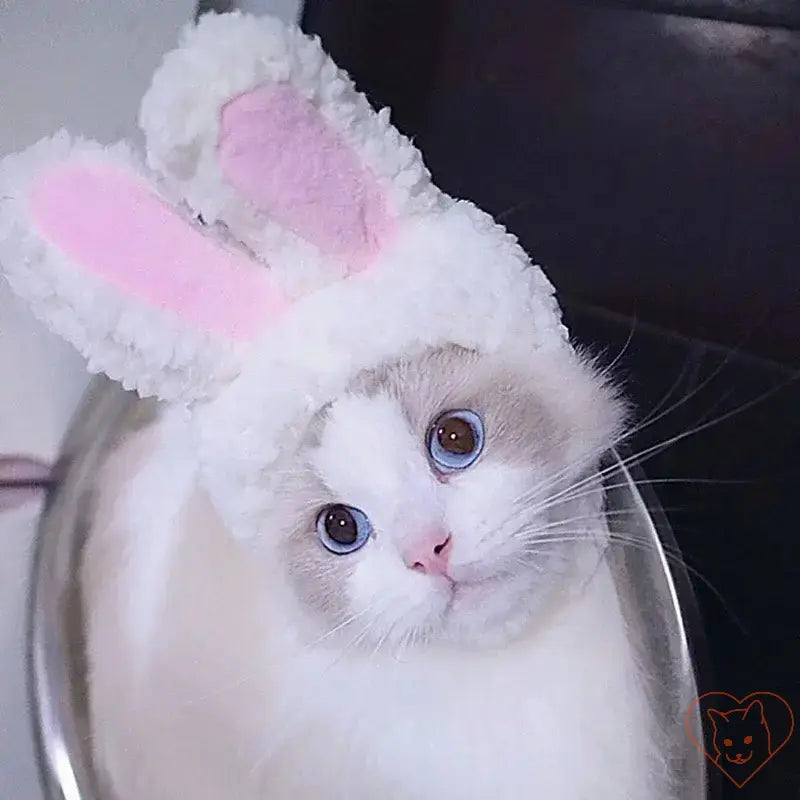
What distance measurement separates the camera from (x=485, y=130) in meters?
0.84

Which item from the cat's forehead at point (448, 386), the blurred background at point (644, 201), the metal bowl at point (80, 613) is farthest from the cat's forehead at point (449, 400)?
the blurred background at point (644, 201)

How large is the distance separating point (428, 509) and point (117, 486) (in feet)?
1.05

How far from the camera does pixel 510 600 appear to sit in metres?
0.46

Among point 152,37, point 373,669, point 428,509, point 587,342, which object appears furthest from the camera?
point 587,342

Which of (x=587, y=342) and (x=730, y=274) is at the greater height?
(x=730, y=274)

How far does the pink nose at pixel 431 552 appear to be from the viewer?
42cm

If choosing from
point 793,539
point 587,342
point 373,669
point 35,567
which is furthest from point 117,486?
point 793,539

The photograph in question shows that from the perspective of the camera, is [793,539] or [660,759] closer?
[660,759]

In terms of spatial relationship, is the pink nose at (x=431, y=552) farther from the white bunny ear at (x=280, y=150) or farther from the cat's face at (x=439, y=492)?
the white bunny ear at (x=280, y=150)

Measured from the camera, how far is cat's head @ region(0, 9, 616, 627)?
1.27 feet

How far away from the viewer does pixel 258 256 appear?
16.8 inches

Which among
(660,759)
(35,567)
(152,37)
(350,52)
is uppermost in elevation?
(350,52)

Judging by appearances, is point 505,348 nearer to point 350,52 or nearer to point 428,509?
point 428,509

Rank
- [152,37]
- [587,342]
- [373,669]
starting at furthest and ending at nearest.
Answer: [587,342] < [152,37] < [373,669]
